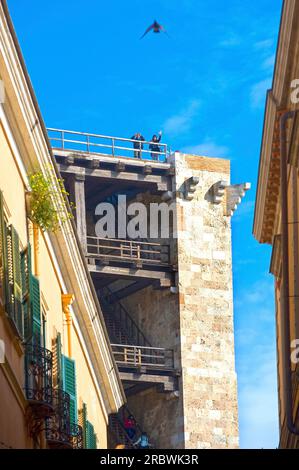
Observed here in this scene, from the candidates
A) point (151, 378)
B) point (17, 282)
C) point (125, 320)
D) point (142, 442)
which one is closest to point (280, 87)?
point (17, 282)

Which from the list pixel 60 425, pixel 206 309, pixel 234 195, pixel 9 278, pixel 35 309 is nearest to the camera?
pixel 9 278

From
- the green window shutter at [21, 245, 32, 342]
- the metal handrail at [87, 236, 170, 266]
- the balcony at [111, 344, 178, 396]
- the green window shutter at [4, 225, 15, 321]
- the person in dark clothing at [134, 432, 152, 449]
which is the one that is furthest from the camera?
the metal handrail at [87, 236, 170, 266]

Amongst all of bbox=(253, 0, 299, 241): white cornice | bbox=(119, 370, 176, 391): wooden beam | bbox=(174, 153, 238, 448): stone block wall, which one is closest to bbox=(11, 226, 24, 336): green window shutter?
bbox=(253, 0, 299, 241): white cornice

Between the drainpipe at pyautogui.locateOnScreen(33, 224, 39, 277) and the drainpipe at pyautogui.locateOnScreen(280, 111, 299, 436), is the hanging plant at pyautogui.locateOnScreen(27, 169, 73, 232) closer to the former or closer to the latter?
the drainpipe at pyautogui.locateOnScreen(33, 224, 39, 277)

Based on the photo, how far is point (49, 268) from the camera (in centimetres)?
2989

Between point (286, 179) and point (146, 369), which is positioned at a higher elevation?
point (146, 369)

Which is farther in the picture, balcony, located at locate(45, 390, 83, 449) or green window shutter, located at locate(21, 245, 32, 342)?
balcony, located at locate(45, 390, 83, 449)

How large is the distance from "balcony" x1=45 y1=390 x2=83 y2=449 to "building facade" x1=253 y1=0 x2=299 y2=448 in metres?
3.42

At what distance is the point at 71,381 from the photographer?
30.3 meters

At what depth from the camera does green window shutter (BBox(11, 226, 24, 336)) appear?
76.2 feet

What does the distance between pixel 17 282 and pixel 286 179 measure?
28.2 ft

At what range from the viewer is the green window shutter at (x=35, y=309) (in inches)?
982

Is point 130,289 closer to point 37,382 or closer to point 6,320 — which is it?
point 37,382
